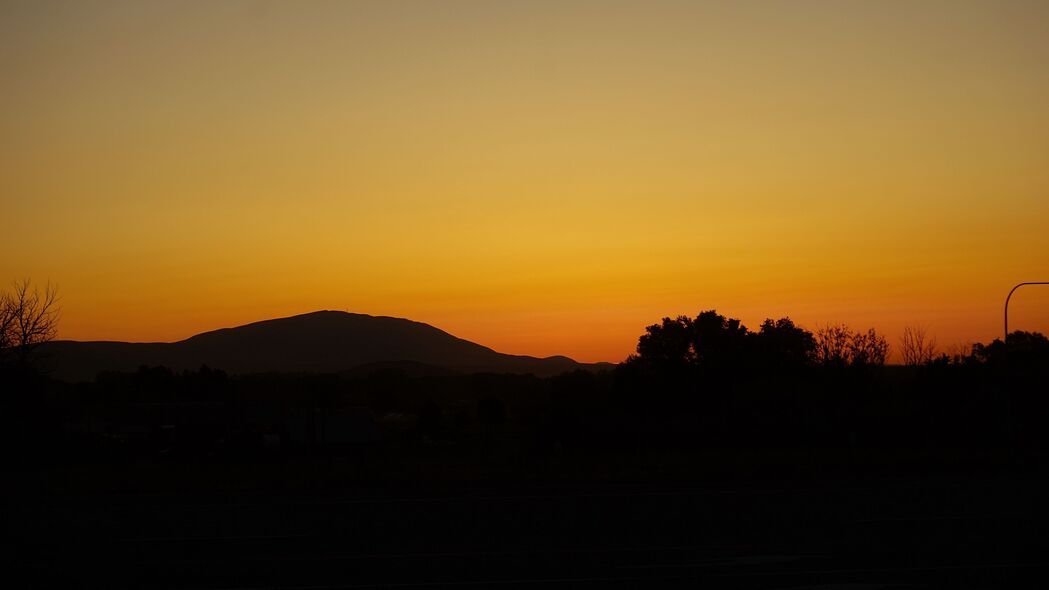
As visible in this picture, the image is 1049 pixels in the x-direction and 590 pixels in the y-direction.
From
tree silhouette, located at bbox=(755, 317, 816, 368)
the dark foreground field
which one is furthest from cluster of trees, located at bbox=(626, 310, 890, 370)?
the dark foreground field

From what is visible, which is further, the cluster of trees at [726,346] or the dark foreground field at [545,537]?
the cluster of trees at [726,346]

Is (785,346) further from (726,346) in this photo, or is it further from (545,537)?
(545,537)

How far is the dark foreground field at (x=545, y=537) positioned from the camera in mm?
12938

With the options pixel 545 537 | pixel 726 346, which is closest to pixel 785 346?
pixel 726 346

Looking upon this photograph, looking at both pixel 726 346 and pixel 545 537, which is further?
pixel 726 346

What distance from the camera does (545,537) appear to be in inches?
652

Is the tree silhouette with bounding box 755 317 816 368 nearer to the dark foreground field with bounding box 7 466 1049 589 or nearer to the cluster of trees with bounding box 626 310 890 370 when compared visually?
the cluster of trees with bounding box 626 310 890 370

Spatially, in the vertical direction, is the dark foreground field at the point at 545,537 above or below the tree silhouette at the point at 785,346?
below

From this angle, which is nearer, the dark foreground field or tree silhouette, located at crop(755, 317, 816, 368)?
the dark foreground field

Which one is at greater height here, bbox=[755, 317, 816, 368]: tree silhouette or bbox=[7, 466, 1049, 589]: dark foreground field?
bbox=[755, 317, 816, 368]: tree silhouette

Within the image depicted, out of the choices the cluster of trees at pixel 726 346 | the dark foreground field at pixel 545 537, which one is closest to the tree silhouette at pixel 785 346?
the cluster of trees at pixel 726 346

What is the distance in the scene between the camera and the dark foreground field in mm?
12938

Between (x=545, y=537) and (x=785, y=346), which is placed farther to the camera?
(x=785, y=346)

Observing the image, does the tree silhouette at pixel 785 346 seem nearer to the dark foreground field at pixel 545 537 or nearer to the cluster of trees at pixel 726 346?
the cluster of trees at pixel 726 346
